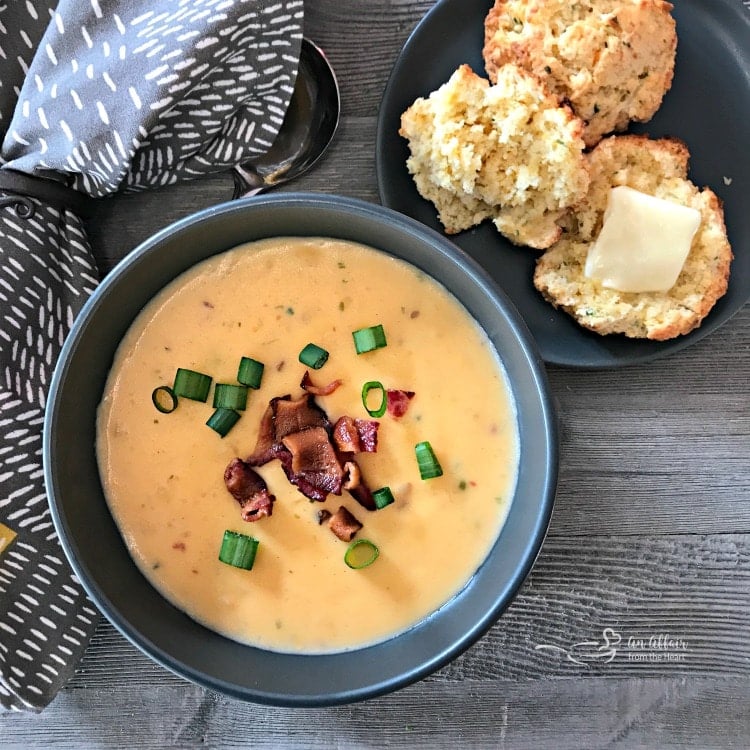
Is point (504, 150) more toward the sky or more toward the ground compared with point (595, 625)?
more toward the sky

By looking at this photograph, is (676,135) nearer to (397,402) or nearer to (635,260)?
(635,260)

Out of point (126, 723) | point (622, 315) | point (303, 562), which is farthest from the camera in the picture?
point (126, 723)

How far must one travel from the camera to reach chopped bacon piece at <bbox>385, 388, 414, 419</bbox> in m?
1.56

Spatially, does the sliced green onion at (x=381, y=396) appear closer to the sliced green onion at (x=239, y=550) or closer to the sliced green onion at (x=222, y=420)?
Result: the sliced green onion at (x=222, y=420)

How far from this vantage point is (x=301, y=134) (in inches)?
73.5

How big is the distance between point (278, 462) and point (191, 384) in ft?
0.83

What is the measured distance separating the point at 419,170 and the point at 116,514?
110 cm

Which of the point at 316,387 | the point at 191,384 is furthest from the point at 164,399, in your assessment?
the point at 316,387

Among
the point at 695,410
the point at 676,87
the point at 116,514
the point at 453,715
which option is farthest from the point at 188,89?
the point at 453,715

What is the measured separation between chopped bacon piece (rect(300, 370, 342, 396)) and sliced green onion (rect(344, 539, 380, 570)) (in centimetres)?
33

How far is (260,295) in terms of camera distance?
1601mm

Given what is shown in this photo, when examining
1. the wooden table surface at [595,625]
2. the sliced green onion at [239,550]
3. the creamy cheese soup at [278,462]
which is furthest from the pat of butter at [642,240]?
the sliced green onion at [239,550]

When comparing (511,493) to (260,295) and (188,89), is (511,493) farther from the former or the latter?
(188,89)

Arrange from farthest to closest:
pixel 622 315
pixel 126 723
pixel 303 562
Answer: pixel 126 723 < pixel 622 315 < pixel 303 562
